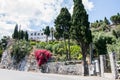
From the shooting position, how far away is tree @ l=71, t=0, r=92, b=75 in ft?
108

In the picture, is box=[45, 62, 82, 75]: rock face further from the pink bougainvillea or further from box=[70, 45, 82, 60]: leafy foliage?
box=[70, 45, 82, 60]: leafy foliage

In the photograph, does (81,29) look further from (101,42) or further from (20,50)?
(20,50)

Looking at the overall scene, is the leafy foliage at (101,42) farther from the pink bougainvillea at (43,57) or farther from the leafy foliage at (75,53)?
the pink bougainvillea at (43,57)

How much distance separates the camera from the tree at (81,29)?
3297cm

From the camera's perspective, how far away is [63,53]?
1858 inches

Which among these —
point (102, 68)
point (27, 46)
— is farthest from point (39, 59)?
point (102, 68)

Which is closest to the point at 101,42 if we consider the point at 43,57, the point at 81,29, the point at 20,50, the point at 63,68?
the point at 63,68

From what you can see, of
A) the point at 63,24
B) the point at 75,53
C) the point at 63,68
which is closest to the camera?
the point at 63,68

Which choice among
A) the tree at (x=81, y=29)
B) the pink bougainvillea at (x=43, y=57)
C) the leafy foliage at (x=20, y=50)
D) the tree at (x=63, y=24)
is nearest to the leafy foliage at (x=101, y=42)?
the tree at (x=63, y=24)

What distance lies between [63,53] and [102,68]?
19680mm

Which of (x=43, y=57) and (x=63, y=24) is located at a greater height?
(x=63, y=24)

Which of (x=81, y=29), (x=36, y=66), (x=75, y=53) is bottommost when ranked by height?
(x=36, y=66)

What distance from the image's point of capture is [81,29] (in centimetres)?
3325

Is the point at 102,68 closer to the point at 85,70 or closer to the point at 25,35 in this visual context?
the point at 85,70
